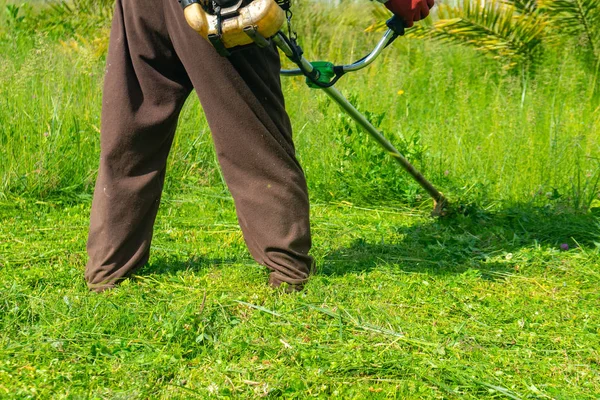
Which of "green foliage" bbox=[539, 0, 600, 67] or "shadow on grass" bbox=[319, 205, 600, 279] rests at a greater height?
"green foliage" bbox=[539, 0, 600, 67]

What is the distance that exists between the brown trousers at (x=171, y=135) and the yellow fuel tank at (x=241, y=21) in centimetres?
20

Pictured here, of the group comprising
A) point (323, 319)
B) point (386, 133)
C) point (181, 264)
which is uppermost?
point (323, 319)

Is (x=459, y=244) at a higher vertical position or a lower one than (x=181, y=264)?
lower

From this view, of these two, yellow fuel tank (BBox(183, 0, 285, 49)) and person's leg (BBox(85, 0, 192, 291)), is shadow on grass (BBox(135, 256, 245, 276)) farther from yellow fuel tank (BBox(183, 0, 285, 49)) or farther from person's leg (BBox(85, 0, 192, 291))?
yellow fuel tank (BBox(183, 0, 285, 49))

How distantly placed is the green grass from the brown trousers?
0.19 m

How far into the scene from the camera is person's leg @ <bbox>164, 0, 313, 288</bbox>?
3.02 m

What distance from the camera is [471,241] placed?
4.20 meters

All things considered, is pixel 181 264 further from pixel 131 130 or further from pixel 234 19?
pixel 234 19

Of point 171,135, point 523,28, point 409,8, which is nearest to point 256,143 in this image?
point 171,135

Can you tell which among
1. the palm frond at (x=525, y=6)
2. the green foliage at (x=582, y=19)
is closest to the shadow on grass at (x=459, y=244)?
the green foliage at (x=582, y=19)

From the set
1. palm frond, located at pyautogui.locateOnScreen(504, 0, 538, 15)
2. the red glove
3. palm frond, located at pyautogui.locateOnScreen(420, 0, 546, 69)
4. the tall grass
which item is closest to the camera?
the red glove

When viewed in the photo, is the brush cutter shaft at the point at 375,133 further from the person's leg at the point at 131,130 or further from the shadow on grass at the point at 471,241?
the person's leg at the point at 131,130

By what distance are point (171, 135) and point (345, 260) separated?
3.55ft

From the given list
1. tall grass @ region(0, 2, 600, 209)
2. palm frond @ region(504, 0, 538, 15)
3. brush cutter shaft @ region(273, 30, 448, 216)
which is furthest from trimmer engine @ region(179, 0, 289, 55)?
palm frond @ region(504, 0, 538, 15)
